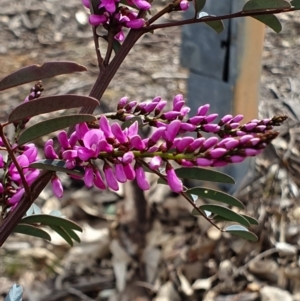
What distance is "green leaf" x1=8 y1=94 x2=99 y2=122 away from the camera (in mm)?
540

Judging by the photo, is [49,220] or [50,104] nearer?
[50,104]

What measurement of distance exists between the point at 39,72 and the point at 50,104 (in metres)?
0.03

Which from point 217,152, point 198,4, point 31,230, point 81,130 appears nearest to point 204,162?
point 217,152

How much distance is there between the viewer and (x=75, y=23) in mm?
3672

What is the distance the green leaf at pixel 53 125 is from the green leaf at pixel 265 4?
0.25 meters

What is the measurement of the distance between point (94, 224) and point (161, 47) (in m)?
1.34

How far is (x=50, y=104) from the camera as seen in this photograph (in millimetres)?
549

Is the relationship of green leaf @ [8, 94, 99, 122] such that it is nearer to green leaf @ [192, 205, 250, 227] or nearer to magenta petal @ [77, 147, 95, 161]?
magenta petal @ [77, 147, 95, 161]

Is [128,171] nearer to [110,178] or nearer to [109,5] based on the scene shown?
[110,178]

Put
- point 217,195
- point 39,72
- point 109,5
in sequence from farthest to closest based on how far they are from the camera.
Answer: point 217,195
point 109,5
point 39,72

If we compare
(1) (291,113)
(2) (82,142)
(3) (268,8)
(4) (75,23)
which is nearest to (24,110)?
(2) (82,142)

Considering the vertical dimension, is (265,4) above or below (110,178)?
above

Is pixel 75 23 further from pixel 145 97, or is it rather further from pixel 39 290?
pixel 39 290

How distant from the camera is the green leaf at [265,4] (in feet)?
2.19
